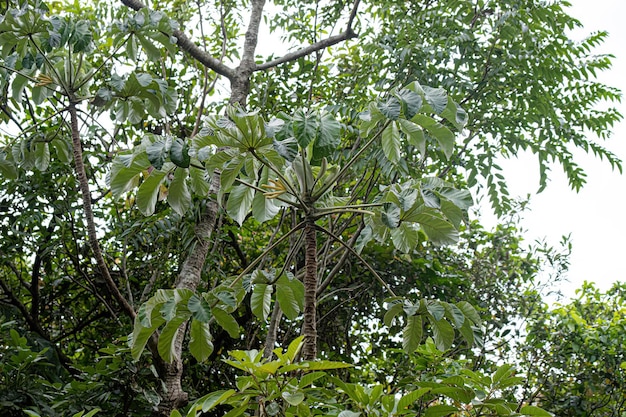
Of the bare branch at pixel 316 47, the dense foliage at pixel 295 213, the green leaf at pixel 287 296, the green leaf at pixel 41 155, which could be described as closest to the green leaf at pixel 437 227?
the dense foliage at pixel 295 213

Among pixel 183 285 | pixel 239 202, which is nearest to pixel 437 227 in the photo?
pixel 239 202

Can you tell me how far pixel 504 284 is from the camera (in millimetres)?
4539

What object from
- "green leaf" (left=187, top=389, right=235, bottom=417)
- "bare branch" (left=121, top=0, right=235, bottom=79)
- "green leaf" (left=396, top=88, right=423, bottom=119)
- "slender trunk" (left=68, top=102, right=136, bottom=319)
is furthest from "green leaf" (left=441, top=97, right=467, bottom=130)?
"bare branch" (left=121, top=0, right=235, bottom=79)

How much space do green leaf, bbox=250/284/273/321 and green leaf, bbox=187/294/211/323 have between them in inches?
11.4

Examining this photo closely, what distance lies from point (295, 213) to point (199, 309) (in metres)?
1.63

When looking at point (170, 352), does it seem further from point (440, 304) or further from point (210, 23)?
point (210, 23)

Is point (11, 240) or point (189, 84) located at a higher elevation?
point (189, 84)

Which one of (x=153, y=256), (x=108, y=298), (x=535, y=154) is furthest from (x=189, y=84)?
(x=535, y=154)

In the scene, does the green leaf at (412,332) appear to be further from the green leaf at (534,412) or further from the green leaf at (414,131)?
the green leaf at (414,131)

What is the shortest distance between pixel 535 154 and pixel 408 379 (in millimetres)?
1469

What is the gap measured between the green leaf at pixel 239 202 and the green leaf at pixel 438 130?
1.98 ft

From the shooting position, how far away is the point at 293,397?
1548mm

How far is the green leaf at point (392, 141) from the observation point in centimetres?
192

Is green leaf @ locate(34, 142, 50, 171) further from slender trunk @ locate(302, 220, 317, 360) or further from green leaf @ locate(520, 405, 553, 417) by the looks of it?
green leaf @ locate(520, 405, 553, 417)
